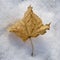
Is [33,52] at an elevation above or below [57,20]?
below

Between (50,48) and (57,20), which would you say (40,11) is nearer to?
(57,20)

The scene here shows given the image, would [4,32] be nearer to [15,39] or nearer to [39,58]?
[15,39]

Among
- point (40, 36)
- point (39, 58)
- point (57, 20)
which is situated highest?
point (57, 20)

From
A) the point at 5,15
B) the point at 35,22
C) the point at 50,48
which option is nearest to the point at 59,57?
the point at 50,48

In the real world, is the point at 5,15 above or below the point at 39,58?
above

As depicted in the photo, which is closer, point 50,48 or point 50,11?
point 50,48

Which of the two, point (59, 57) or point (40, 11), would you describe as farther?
point (40, 11)
